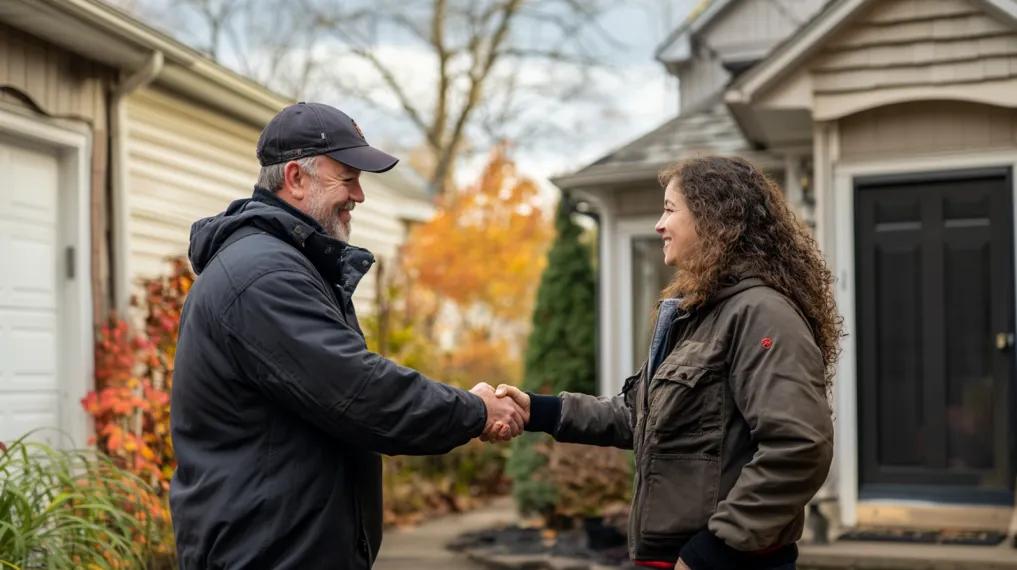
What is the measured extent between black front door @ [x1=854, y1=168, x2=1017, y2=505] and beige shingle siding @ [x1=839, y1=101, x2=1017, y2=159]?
0.20m

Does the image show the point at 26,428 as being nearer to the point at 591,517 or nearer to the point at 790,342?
the point at 591,517

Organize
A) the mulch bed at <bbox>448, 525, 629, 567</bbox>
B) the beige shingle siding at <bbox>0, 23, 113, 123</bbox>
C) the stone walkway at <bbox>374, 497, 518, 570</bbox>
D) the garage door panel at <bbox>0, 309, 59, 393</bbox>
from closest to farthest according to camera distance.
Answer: the beige shingle siding at <bbox>0, 23, 113, 123</bbox>
the garage door panel at <bbox>0, 309, 59, 393</bbox>
the mulch bed at <bbox>448, 525, 629, 567</bbox>
the stone walkway at <bbox>374, 497, 518, 570</bbox>

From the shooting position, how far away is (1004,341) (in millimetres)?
8039

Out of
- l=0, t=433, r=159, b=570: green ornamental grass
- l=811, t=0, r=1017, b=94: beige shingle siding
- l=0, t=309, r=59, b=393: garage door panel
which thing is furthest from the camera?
l=811, t=0, r=1017, b=94: beige shingle siding

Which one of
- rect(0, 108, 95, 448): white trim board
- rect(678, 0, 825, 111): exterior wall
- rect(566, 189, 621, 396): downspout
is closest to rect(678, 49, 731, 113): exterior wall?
rect(678, 0, 825, 111): exterior wall

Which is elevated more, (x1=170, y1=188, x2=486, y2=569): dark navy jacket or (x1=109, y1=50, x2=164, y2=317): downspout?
(x1=109, y1=50, x2=164, y2=317): downspout

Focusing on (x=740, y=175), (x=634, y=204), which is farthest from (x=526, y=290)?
(x=740, y=175)

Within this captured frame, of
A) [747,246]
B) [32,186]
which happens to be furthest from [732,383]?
[32,186]

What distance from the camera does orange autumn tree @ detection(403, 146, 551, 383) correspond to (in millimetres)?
23391

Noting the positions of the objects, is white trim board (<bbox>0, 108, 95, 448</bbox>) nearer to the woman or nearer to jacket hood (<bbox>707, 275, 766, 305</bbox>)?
the woman

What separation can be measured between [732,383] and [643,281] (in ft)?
26.7

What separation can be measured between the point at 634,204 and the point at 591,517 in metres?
3.22

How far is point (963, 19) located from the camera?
8047 millimetres

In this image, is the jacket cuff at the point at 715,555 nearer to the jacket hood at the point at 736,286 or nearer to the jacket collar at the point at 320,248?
the jacket hood at the point at 736,286
